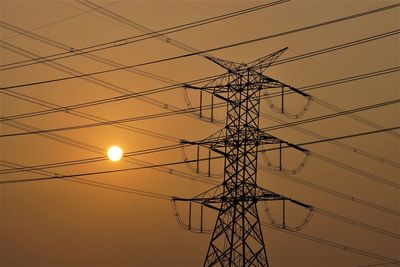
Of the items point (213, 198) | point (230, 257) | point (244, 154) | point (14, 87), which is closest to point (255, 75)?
point (244, 154)

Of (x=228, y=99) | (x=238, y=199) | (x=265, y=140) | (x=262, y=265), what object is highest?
(x=228, y=99)

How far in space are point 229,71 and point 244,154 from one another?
11.7ft

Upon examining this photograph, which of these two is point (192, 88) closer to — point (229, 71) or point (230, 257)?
point (229, 71)

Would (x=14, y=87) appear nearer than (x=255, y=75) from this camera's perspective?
No

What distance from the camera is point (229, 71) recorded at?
1283 inches

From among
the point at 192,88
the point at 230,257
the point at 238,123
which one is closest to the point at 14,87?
the point at 192,88

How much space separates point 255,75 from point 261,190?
4.71 m

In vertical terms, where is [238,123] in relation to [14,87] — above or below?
below

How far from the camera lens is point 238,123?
1270 inches

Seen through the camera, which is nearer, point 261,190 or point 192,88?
point 261,190

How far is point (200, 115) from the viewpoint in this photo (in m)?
32.5

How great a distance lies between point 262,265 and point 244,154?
14.2 feet

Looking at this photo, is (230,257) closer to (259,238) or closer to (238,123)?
(259,238)

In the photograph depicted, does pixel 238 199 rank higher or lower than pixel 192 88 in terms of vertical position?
lower
